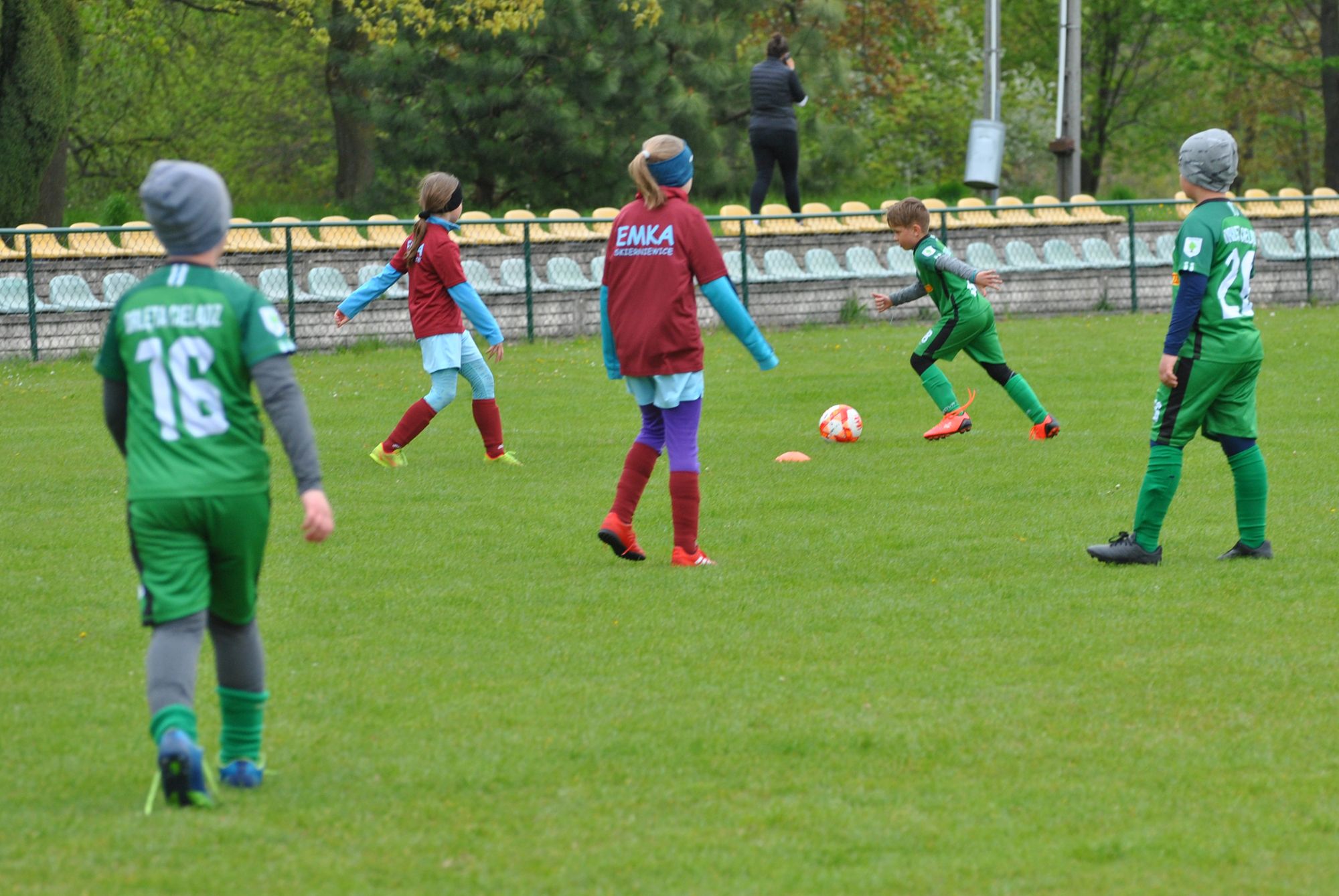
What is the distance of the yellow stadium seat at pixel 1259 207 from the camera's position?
24.7 meters

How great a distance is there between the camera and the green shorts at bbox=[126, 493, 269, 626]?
4.19m

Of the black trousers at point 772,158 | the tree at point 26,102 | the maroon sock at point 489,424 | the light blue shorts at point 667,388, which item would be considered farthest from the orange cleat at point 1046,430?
the tree at point 26,102

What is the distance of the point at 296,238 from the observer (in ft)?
62.4

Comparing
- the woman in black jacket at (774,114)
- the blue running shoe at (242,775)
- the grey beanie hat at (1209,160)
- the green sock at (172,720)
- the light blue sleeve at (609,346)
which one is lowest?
the blue running shoe at (242,775)

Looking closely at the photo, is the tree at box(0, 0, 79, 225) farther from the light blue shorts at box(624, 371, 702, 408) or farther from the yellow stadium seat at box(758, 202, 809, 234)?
the light blue shorts at box(624, 371, 702, 408)

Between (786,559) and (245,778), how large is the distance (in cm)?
372

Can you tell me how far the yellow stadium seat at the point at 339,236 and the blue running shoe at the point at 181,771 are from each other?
600 inches

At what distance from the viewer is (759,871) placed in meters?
3.93

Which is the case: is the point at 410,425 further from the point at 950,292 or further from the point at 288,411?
the point at 288,411

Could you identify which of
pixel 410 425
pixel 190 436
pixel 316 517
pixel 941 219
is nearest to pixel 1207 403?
pixel 316 517

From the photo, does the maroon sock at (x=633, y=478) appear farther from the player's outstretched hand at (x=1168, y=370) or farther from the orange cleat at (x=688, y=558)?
the player's outstretched hand at (x=1168, y=370)

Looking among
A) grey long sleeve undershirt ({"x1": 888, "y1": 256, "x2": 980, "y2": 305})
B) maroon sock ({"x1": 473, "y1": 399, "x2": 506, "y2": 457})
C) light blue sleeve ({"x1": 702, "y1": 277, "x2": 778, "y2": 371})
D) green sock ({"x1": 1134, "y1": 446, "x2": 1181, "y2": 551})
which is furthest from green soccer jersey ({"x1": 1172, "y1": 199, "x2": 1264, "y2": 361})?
maroon sock ({"x1": 473, "y1": 399, "x2": 506, "y2": 457})

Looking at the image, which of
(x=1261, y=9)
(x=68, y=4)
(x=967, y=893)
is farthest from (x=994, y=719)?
(x=1261, y=9)

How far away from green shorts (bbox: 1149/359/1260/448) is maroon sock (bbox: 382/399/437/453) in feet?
16.5
